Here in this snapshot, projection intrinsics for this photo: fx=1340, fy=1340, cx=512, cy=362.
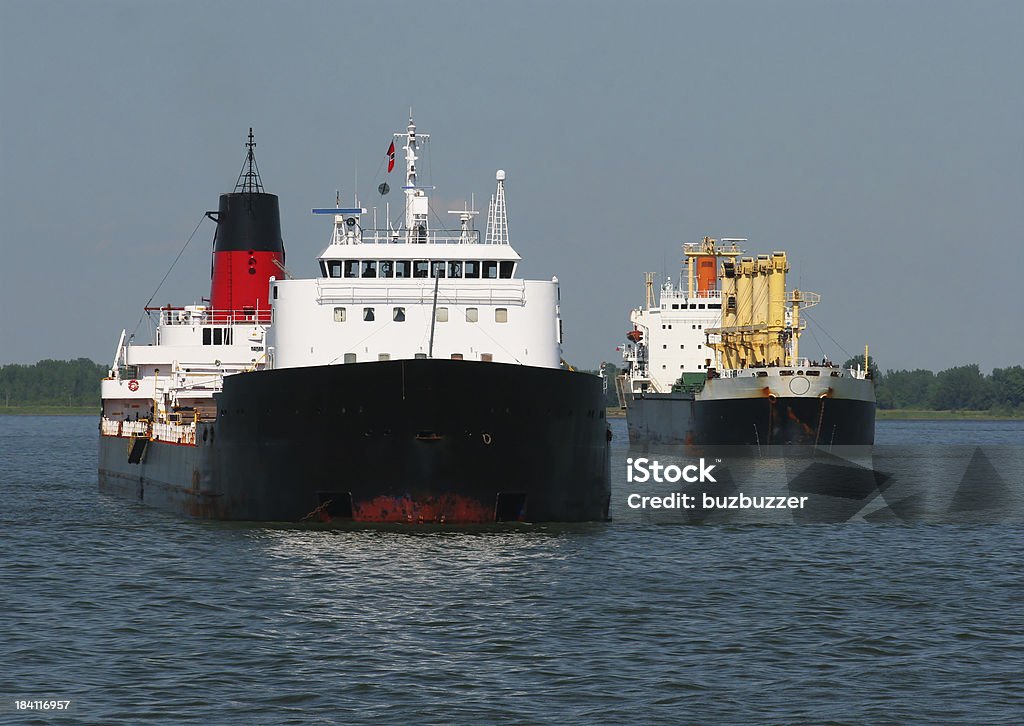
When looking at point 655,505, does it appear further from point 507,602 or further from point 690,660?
point 690,660

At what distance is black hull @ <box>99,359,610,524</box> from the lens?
92.5 feet

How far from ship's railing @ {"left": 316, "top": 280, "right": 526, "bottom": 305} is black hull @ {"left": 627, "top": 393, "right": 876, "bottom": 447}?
137 feet

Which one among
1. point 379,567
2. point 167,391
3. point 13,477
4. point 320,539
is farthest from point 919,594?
point 13,477

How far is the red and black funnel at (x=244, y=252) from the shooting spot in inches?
2012

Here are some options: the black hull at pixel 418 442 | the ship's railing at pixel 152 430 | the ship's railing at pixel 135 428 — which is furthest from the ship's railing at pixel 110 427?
the black hull at pixel 418 442

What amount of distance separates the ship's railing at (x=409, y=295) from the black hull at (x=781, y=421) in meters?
41.6

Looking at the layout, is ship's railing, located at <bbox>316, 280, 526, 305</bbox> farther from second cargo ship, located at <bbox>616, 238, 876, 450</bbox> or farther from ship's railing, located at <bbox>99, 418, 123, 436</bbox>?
second cargo ship, located at <bbox>616, 238, 876, 450</bbox>

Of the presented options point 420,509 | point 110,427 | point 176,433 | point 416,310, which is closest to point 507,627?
point 420,509

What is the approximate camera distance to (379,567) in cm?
2464

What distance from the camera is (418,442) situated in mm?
28250

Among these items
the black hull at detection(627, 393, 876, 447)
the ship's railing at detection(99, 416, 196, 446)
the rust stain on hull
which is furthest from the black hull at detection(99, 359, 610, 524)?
the black hull at detection(627, 393, 876, 447)

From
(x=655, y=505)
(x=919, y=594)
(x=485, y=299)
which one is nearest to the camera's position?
(x=919, y=594)

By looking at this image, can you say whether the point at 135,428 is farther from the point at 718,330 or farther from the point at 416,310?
the point at 718,330

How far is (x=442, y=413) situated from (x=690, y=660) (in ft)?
37.0
